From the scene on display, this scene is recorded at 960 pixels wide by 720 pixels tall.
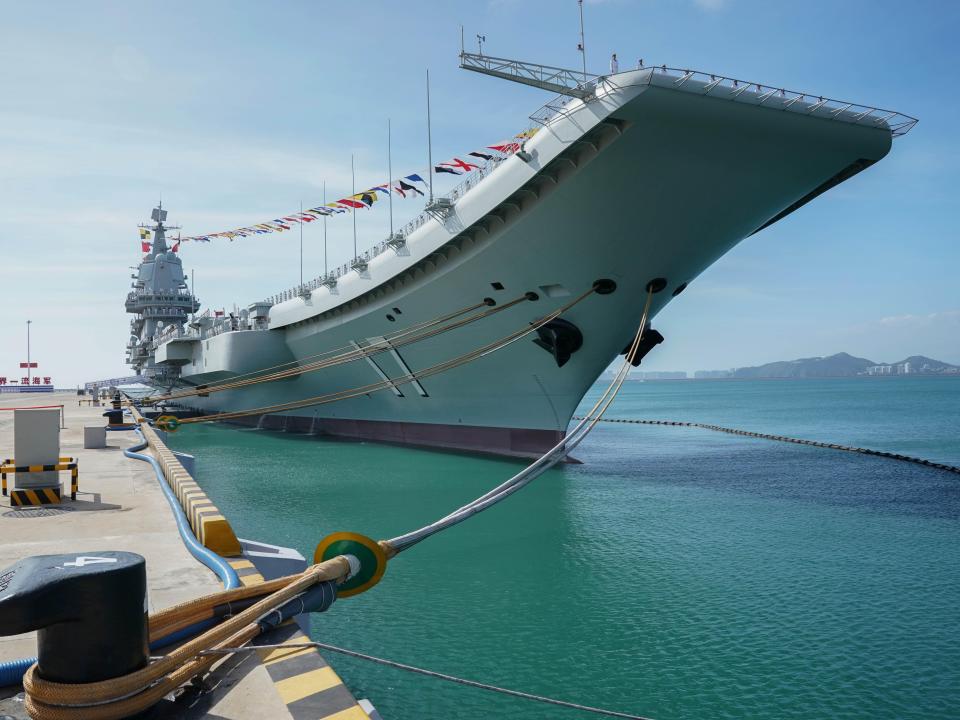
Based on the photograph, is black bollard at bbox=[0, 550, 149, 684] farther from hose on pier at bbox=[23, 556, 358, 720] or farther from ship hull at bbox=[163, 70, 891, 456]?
ship hull at bbox=[163, 70, 891, 456]

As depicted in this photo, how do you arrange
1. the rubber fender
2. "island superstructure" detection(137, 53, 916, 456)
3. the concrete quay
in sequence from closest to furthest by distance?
the concrete quay
"island superstructure" detection(137, 53, 916, 456)
the rubber fender

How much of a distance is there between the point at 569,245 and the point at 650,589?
7.35 meters

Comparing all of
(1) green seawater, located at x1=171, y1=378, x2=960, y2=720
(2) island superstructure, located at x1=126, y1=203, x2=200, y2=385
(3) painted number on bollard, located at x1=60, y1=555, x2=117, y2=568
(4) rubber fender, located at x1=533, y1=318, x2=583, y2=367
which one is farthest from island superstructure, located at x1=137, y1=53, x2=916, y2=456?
(2) island superstructure, located at x1=126, y1=203, x2=200, y2=385

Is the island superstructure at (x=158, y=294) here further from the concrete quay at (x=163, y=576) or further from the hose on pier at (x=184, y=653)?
the hose on pier at (x=184, y=653)

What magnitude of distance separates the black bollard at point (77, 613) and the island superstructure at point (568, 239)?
9.36 metres

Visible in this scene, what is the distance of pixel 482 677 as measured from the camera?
529 cm

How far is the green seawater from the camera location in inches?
205

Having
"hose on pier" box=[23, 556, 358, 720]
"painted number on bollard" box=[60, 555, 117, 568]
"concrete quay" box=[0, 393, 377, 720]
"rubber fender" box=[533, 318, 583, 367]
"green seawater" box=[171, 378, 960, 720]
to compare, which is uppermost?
"rubber fender" box=[533, 318, 583, 367]

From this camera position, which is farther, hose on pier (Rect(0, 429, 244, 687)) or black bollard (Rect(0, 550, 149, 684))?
hose on pier (Rect(0, 429, 244, 687))

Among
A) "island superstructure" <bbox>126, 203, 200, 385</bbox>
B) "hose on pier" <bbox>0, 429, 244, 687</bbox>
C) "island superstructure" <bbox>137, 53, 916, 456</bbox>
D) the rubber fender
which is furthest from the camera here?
"island superstructure" <bbox>126, 203, 200, 385</bbox>

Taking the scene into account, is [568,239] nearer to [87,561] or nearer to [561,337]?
[561,337]

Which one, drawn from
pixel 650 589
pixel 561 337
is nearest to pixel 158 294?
pixel 561 337

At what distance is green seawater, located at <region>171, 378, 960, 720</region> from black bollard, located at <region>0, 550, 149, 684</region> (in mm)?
2668

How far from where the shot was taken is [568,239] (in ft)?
42.1
